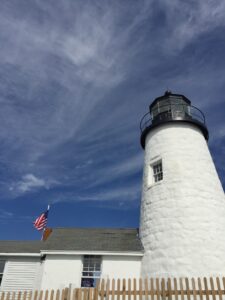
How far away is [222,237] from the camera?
12.0 metres

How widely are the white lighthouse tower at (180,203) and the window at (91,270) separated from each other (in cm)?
243

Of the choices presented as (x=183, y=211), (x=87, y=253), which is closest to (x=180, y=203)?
(x=183, y=211)

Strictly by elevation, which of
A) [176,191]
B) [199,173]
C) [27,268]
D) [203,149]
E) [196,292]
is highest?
[203,149]

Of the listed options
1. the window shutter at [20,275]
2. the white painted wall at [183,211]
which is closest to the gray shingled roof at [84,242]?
the window shutter at [20,275]

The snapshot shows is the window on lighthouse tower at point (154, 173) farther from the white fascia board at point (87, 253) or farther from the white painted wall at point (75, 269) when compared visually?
the white painted wall at point (75, 269)

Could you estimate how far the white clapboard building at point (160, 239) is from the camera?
38.1 feet

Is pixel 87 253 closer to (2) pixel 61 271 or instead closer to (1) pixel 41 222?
(2) pixel 61 271

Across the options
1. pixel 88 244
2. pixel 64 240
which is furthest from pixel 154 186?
pixel 64 240

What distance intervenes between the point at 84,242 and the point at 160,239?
446 centimetres

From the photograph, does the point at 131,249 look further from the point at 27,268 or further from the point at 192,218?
the point at 27,268

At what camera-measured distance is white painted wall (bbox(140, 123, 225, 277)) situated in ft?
37.2

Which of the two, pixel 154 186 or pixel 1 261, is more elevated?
pixel 154 186

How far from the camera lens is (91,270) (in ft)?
43.6

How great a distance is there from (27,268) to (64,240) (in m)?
2.39
